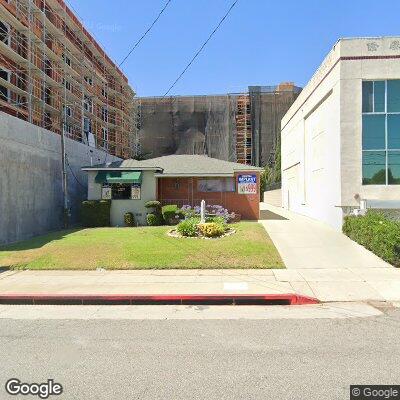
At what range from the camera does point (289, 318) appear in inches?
291

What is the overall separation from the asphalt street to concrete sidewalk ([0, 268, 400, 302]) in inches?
70.0

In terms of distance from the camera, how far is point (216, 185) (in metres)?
25.1

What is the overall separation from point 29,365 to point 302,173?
26087 millimetres

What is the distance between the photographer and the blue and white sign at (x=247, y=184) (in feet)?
81.7

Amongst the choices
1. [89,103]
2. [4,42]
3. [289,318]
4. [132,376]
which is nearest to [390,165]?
[289,318]

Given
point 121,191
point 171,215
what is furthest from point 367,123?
point 121,191

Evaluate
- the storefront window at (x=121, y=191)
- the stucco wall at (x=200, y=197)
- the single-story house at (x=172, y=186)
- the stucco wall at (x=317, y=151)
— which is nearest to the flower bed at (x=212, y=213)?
the stucco wall at (x=200, y=197)

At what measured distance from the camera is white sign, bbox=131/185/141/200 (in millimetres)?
23844

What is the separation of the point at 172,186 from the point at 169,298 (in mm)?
16904

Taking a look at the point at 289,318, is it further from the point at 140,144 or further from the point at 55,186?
the point at 140,144

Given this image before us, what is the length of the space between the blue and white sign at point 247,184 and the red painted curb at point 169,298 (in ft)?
53.9

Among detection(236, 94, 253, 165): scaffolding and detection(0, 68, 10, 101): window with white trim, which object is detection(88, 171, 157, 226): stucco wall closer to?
detection(0, 68, 10, 101): window with white trim

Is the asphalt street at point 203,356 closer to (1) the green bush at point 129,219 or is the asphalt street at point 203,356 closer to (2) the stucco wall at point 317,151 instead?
(2) the stucco wall at point 317,151

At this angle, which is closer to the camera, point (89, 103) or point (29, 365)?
point (29, 365)
